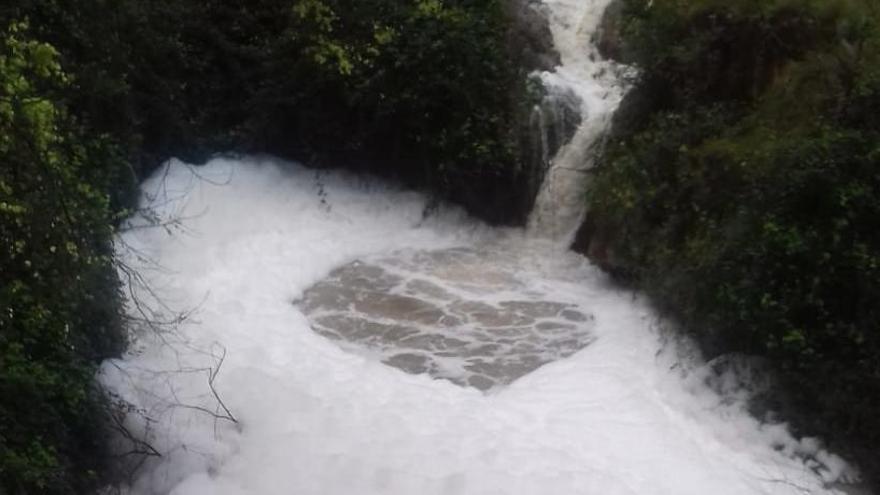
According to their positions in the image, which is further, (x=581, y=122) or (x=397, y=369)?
(x=581, y=122)

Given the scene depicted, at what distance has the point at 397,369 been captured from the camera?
7285mm

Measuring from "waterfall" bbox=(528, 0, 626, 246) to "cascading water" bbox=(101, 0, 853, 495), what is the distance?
3 centimetres

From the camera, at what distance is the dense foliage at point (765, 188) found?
6.12m

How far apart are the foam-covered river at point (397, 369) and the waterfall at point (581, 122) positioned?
387 mm

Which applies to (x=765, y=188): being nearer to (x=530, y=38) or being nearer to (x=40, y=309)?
(x=40, y=309)

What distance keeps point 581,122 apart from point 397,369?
4.48m

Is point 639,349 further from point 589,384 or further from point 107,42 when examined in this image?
point 107,42

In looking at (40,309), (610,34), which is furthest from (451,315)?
(610,34)

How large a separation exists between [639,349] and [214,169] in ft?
17.3

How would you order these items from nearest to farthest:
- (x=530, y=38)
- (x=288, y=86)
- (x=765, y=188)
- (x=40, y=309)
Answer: (x=40, y=309) → (x=765, y=188) → (x=288, y=86) → (x=530, y=38)

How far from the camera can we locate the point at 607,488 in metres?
5.60

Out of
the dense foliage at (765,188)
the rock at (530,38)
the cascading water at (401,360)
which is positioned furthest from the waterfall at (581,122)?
the dense foliage at (765,188)

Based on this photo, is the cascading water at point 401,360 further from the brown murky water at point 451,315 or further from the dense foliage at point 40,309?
the dense foliage at point 40,309

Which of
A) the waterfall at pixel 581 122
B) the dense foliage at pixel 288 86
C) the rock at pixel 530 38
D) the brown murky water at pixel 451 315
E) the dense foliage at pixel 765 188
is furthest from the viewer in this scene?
the rock at pixel 530 38
